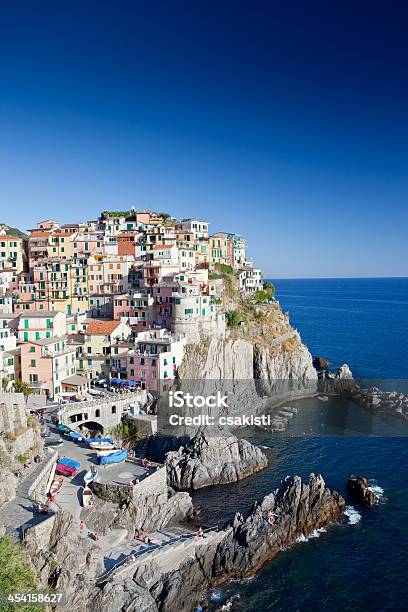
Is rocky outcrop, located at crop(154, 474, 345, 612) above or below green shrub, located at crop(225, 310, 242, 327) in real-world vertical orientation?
below

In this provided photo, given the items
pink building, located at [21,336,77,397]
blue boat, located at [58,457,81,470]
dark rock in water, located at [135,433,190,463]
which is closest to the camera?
blue boat, located at [58,457,81,470]

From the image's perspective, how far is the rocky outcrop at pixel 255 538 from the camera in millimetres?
32219

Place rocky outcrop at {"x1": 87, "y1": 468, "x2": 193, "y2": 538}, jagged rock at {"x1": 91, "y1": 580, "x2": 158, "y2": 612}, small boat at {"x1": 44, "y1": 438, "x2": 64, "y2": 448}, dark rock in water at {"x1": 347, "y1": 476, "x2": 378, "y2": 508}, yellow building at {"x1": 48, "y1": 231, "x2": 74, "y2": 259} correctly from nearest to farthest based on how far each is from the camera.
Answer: jagged rock at {"x1": 91, "y1": 580, "x2": 158, "y2": 612}, rocky outcrop at {"x1": 87, "y1": 468, "x2": 193, "y2": 538}, dark rock in water at {"x1": 347, "y1": 476, "x2": 378, "y2": 508}, small boat at {"x1": 44, "y1": 438, "x2": 64, "y2": 448}, yellow building at {"x1": 48, "y1": 231, "x2": 74, "y2": 259}

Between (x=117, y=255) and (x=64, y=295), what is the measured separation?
13.0 meters

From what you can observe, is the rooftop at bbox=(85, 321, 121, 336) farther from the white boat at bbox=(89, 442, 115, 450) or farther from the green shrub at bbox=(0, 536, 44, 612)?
the green shrub at bbox=(0, 536, 44, 612)

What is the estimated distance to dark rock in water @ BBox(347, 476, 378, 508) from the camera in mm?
42688

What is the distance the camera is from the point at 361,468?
50281mm

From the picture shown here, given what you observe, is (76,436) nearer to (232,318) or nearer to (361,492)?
(361,492)

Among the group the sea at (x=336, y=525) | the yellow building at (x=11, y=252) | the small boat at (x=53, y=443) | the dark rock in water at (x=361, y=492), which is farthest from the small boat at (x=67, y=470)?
the yellow building at (x=11, y=252)

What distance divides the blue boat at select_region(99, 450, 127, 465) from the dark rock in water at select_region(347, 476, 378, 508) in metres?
21.0

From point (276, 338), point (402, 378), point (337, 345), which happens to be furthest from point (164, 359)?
point (337, 345)

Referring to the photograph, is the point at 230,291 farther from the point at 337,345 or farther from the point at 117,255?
the point at 337,345

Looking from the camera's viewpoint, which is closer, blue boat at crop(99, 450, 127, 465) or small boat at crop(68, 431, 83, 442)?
blue boat at crop(99, 450, 127, 465)

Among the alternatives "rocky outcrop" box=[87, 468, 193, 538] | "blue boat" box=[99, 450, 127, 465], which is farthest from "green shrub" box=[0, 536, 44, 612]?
"blue boat" box=[99, 450, 127, 465]
